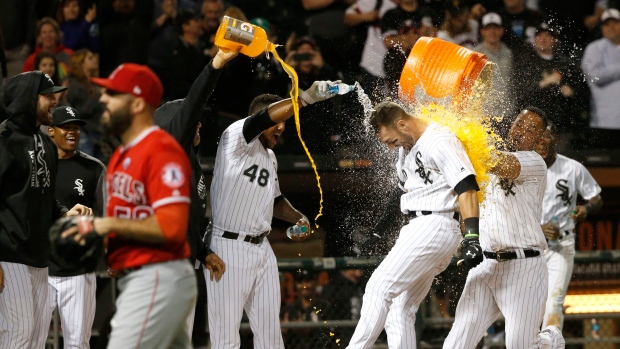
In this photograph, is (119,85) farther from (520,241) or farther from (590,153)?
(590,153)

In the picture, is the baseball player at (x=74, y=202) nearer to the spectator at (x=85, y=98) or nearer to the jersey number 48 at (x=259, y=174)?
the jersey number 48 at (x=259, y=174)

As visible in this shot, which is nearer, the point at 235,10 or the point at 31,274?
the point at 31,274

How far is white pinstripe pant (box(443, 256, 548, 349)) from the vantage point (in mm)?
6230

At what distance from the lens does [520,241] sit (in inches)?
248

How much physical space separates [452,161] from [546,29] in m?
4.56

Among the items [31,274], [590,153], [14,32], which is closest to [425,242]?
[31,274]

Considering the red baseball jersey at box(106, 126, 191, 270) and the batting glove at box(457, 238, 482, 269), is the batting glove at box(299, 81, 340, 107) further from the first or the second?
the red baseball jersey at box(106, 126, 191, 270)

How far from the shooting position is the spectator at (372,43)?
9.48m

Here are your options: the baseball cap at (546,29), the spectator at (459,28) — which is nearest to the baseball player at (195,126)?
the spectator at (459,28)

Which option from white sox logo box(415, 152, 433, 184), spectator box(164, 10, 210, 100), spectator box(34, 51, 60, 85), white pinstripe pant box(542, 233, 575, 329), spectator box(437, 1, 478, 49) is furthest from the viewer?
spectator box(437, 1, 478, 49)

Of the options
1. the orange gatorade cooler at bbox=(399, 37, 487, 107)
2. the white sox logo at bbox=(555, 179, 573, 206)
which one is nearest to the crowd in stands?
the white sox logo at bbox=(555, 179, 573, 206)

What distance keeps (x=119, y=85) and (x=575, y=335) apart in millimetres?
6095

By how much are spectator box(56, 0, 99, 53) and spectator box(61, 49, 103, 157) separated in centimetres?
59

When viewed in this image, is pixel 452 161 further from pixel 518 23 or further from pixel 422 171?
pixel 518 23
